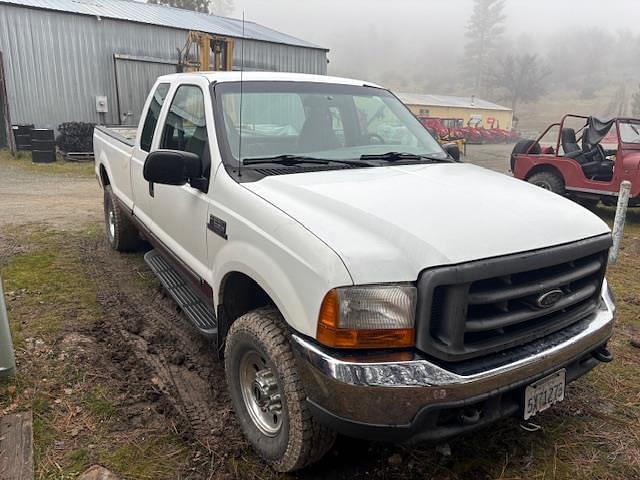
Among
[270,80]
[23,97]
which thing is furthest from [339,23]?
[270,80]

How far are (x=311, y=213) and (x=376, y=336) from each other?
65 centimetres

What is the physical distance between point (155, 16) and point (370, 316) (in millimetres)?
22217

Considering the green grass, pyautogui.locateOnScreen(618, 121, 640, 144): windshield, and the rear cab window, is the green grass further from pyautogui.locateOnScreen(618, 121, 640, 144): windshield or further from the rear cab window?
pyautogui.locateOnScreen(618, 121, 640, 144): windshield

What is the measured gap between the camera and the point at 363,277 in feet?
6.68

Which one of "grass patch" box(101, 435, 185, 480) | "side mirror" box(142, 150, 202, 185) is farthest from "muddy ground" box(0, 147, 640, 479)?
"side mirror" box(142, 150, 202, 185)

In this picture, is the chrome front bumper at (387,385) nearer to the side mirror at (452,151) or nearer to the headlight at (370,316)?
the headlight at (370,316)

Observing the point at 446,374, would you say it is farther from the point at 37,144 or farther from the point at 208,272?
the point at 37,144

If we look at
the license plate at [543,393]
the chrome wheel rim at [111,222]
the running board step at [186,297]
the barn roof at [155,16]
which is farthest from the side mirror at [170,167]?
the barn roof at [155,16]

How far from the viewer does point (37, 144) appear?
50.2ft

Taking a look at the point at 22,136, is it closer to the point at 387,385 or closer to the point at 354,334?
the point at 354,334

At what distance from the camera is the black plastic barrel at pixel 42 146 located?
603 inches

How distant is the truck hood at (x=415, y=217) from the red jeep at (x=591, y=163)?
279 inches

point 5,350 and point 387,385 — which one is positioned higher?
point 387,385

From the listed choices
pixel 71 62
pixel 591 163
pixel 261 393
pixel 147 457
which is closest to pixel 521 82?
pixel 71 62
